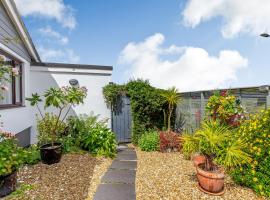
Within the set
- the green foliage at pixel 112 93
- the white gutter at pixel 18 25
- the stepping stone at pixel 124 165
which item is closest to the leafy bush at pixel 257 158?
the stepping stone at pixel 124 165

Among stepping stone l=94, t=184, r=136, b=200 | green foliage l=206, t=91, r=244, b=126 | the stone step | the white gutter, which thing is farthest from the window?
green foliage l=206, t=91, r=244, b=126

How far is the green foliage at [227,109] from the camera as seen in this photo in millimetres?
6086

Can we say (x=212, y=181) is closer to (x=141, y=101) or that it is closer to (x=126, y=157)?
(x=126, y=157)

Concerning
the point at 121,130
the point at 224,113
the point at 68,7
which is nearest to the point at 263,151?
the point at 224,113

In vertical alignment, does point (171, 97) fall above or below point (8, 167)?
above

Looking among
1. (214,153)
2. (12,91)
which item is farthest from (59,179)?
(12,91)

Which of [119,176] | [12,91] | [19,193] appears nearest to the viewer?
[19,193]

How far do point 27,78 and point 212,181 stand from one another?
691 cm

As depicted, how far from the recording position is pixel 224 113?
6.25 meters

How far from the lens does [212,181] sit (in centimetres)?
428

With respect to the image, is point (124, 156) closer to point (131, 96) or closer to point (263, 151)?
point (131, 96)

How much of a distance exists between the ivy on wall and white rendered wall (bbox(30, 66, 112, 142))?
1.07ft

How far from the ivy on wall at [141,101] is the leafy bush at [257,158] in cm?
435

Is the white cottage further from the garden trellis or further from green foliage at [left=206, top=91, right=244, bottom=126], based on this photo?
green foliage at [left=206, top=91, right=244, bottom=126]
